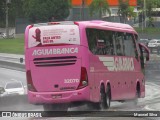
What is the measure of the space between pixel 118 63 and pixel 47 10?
7342 cm

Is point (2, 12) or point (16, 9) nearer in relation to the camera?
point (2, 12)

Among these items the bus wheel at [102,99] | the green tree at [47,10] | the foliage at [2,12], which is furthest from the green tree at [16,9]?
the bus wheel at [102,99]

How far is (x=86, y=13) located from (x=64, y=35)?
7894 centimetres

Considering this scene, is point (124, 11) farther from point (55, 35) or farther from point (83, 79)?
point (83, 79)

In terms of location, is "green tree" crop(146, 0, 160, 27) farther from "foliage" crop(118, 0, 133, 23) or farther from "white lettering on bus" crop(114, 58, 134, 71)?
"white lettering on bus" crop(114, 58, 134, 71)

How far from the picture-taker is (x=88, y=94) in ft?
65.1

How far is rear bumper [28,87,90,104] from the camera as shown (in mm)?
19641

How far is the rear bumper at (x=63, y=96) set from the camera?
64.4 ft

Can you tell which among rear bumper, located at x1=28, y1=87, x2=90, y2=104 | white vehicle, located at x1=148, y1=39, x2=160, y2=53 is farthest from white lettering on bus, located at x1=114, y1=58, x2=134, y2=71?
white vehicle, located at x1=148, y1=39, x2=160, y2=53

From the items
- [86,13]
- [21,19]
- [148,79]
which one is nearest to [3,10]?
[21,19]

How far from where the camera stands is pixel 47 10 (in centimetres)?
9600

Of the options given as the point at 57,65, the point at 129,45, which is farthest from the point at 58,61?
the point at 129,45

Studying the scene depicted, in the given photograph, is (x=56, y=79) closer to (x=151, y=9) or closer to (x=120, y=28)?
(x=120, y=28)

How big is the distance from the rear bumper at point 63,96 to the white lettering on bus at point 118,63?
6.62ft
